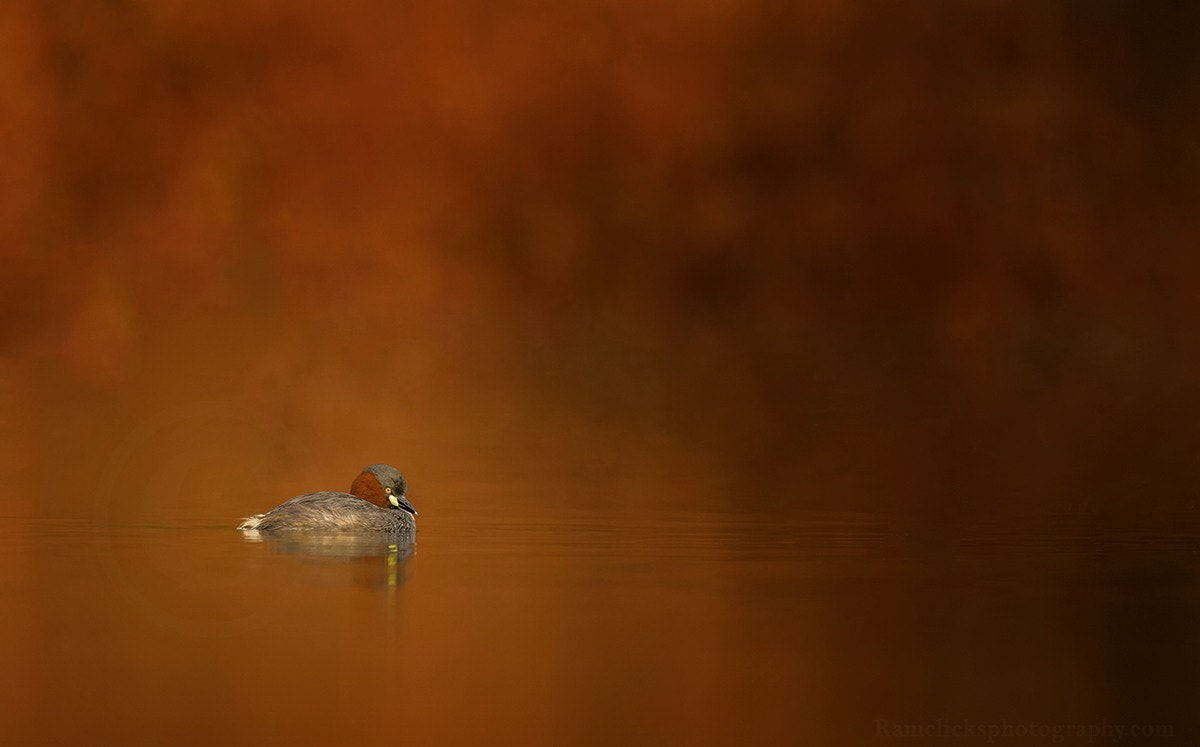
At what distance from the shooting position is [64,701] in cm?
548

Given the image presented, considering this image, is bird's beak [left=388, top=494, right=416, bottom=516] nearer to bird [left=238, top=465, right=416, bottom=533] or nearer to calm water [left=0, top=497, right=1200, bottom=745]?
bird [left=238, top=465, right=416, bottom=533]

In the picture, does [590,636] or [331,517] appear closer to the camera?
[590,636]

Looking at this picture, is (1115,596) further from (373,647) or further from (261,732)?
(261,732)

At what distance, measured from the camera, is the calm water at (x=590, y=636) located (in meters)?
5.38

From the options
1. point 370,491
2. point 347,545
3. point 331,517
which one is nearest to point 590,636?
point 347,545

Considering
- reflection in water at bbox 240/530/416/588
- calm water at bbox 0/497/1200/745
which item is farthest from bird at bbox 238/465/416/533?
calm water at bbox 0/497/1200/745

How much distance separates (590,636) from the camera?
669 centimetres

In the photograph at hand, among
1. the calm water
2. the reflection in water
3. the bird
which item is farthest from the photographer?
the bird

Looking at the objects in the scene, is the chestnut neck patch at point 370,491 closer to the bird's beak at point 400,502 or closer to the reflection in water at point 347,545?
the bird's beak at point 400,502

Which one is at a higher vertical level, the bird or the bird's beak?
the bird's beak

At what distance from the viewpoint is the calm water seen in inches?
212

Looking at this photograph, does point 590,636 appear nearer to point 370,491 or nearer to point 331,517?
point 331,517

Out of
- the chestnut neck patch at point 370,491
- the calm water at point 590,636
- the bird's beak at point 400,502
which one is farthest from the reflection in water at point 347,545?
the chestnut neck patch at point 370,491

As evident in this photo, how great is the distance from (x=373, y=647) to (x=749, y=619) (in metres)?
1.64
